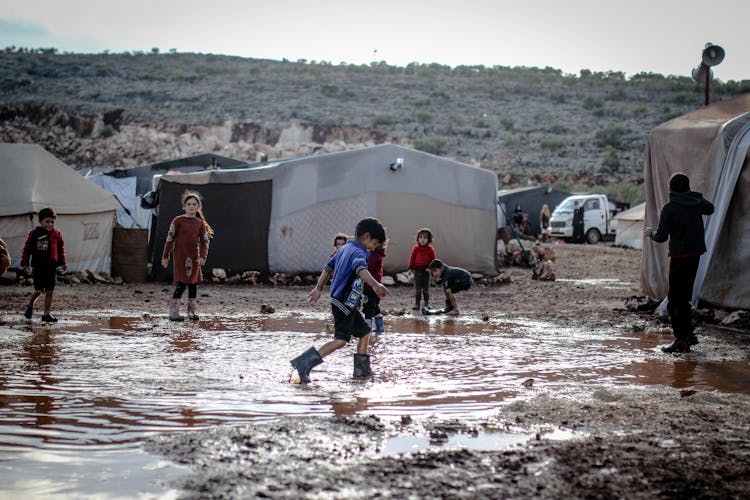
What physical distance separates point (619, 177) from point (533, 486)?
1829 inches

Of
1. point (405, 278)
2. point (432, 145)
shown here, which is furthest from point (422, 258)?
point (432, 145)

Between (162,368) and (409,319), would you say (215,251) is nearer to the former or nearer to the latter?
(409,319)

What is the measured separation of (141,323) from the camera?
32.5ft

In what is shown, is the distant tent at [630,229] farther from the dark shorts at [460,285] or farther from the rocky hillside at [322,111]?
the dark shorts at [460,285]

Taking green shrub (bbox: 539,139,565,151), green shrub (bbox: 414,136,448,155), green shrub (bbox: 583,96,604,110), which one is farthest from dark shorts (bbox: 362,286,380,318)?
green shrub (bbox: 583,96,604,110)

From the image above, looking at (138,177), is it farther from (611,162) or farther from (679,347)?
(611,162)

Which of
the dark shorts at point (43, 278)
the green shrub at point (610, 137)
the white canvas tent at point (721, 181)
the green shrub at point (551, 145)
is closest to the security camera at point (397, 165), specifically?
the white canvas tent at point (721, 181)

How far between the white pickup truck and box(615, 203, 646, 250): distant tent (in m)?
1.54

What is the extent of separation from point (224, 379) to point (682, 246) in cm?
470

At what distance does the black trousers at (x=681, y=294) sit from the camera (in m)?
8.07

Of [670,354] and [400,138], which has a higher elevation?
[400,138]

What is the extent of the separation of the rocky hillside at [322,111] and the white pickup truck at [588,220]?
14.3m

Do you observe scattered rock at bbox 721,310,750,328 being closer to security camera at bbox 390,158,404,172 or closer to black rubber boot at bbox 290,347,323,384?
black rubber boot at bbox 290,347,323,384

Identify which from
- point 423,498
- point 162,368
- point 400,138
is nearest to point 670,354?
point 162,368
